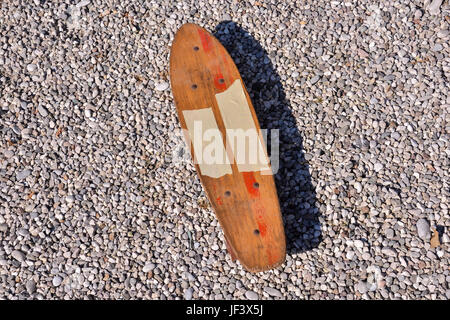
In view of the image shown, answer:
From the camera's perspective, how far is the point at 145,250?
3574 mm

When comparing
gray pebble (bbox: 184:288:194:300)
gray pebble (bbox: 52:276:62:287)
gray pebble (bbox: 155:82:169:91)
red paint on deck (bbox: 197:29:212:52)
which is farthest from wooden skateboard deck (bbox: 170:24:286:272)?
gray pebble (bbox: 52:276:62:287)

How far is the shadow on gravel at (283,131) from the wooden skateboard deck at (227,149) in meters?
0.19

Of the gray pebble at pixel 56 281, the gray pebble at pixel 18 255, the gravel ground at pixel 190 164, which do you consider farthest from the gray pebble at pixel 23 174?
the gray pebble at pixel 56 281

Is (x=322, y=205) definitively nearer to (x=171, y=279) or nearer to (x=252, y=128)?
(x=252, y=128)

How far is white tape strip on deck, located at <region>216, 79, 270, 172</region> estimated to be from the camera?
3660mm

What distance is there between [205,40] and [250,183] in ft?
4.51

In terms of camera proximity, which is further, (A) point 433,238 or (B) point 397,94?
(B) point 397,94

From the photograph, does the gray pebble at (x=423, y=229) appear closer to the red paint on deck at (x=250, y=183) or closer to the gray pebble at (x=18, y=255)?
the red paint on deck at (x=250, y=183)

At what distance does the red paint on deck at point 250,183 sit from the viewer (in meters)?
3.54

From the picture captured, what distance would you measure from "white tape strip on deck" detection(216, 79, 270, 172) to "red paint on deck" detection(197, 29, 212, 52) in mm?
423

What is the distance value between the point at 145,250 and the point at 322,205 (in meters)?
1.32

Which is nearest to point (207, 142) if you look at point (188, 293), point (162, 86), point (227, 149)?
point (227, 149)
